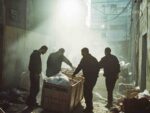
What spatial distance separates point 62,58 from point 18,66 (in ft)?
10.0

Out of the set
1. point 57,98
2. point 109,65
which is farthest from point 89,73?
point 109,65

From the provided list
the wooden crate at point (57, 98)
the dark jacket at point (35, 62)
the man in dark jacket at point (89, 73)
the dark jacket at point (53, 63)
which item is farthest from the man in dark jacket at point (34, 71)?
the man in dark jacket at point (89, 73)

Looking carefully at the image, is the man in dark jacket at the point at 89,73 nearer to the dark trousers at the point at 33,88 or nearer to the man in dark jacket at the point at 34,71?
the man in dark jacket at the point at 34,71

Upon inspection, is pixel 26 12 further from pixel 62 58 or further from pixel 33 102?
pixel 33 102

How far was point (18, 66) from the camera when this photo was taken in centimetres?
1584

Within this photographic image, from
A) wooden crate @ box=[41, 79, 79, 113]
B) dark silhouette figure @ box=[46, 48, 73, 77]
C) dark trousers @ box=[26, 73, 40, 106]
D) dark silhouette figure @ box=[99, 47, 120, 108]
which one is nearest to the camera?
wooden crate @ box=[41, 79, 79, 113]

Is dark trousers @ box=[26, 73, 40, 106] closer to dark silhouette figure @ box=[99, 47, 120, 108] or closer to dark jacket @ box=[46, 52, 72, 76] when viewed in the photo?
dark jacket @ box=[46, 52, 72, 76]

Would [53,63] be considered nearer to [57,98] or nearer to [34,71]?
[34,71]

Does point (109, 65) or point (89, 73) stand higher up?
point (109, 65)

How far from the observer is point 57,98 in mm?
11055

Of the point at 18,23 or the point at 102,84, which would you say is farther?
the point at 102,84

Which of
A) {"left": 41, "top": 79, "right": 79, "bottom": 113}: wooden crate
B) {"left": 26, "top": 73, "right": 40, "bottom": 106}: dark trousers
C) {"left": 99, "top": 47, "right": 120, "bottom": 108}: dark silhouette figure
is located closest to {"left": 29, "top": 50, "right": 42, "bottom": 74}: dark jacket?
{"left": 26, "top": 73, "right": 40, "bottom": 106}: dark trousers

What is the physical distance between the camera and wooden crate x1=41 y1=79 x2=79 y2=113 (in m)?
10.9

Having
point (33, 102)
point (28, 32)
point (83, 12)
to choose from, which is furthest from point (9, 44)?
point (83, 12)
